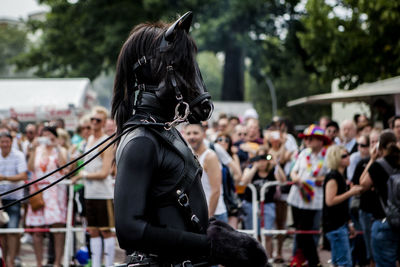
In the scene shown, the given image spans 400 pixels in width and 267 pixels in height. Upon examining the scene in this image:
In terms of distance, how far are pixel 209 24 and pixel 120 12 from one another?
4108 millimetres

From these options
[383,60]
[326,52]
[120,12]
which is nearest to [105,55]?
[120,12]

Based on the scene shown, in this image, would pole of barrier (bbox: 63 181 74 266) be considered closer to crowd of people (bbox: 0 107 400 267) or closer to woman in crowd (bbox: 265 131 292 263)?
crowd of people (bbox: 0 107 400 267)

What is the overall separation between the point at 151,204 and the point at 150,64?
0.56 metres

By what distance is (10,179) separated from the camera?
8.26 metres

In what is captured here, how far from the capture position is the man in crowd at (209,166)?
247 inches

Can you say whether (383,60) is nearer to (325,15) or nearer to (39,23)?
(325,15)

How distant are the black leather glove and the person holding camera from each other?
5.80 metres

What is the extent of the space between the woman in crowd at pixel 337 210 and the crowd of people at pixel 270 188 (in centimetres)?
1

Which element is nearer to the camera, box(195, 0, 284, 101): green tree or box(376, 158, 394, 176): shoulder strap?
box(376, 158, 394, 176): shoulder strap

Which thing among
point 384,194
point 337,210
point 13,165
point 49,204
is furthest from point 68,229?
point 384,194

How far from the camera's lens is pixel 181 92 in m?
2.35

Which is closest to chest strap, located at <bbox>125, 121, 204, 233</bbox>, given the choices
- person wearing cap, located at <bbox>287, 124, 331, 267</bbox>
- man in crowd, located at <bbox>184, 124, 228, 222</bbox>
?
man in crowd, located at <bbox>184, 124, 228, 222</bbox>

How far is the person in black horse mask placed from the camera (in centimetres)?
220

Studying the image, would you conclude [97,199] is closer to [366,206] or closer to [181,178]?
[366,206]
